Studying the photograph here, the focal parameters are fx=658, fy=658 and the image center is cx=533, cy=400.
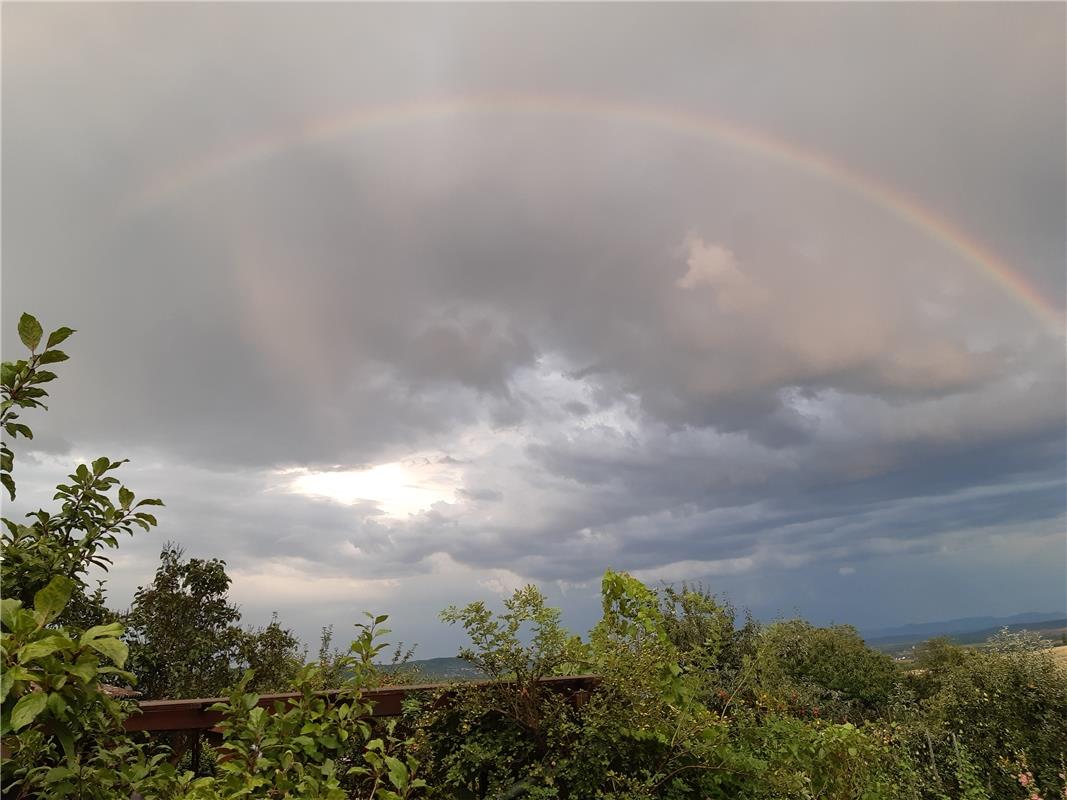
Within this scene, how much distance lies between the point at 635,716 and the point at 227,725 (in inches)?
106

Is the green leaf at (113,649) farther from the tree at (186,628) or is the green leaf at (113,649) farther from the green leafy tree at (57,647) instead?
the tree at (186,628)

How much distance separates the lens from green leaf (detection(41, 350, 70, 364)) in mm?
1944

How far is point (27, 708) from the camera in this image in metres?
1.25

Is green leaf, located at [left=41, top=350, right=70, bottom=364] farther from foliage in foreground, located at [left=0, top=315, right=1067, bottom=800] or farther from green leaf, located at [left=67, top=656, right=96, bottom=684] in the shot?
green leaf, located at [left=67, top=656, right=96, bottom=684]

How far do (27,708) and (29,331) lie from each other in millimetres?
1130

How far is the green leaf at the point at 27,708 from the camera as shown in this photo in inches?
47.5

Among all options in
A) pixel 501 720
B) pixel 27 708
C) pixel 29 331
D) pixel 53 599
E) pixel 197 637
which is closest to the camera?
pixel 27 708

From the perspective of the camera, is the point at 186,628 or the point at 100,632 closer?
the point at 100,632

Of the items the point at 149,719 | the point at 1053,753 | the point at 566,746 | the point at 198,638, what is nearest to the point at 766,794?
the point at 566,746

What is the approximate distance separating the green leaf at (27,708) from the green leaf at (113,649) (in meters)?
0.12

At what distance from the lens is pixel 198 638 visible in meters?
11.3

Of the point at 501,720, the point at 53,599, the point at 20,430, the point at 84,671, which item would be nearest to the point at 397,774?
the point at 84,671

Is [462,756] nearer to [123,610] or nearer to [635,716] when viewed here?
[635,716]

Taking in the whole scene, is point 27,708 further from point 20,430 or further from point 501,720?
point 501,720
